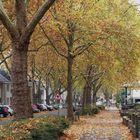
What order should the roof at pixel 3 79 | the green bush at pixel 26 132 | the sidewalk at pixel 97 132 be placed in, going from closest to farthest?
the green bush at pixel 26 132, the sidewalk at pixel 97 132, the roof at pixel 3 79

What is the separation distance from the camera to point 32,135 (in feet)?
47.0

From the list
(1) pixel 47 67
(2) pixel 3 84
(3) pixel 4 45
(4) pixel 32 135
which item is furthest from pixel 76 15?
(2) pixel 3 84

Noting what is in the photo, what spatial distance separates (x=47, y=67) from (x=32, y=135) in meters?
55.1

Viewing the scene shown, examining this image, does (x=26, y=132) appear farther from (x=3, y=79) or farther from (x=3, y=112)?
(x=3, y=79)

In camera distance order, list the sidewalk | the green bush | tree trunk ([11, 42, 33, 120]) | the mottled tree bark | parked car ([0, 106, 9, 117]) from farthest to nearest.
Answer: parked car ([0, 106, 9, 117]), the sidewalk, tree trunk ([11, 42, 33, 120]), the mottled tree bark, the green bush

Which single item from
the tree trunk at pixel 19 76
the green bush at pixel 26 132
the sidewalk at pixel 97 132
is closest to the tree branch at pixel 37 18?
the tree trunk at pixel 19 76

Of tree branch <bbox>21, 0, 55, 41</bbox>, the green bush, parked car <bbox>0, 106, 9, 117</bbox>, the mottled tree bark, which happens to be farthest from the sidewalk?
parked car <bbox>0, 106, 9, 117</bbox>

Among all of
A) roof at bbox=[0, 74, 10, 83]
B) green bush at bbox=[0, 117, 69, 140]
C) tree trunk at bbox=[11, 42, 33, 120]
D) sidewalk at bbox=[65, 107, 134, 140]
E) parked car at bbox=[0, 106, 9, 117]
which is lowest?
sidewalk at bbox=[65, 107, 134, 140]

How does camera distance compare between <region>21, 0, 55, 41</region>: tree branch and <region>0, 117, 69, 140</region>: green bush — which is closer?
<region>0, 117, 69, 140</region>: green bush

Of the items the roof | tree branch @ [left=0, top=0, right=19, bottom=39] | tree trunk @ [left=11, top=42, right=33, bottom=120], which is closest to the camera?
tree branch @ [left=0, top=0, right=19, bottom=39]

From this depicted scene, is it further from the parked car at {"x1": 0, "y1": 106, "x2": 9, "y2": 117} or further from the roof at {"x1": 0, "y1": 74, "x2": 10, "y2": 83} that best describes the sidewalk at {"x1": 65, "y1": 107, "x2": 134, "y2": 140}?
the roof at {"x1": 0, "y1": 74, "x2": 10, "y2": 83}

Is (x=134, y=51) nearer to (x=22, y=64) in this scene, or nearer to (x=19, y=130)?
(x=22, y=64)

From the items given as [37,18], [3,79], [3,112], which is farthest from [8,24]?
[3,79]

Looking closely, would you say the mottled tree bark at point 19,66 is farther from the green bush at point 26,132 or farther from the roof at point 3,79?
the roof at point 3,79
